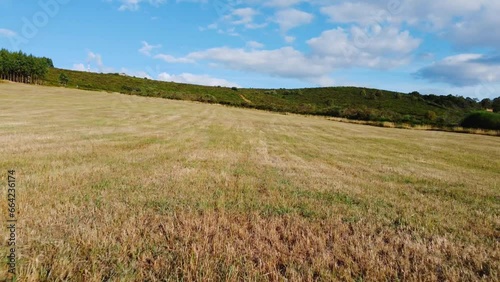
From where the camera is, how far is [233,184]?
7.46 m

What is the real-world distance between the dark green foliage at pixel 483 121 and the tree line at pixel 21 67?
137277mm

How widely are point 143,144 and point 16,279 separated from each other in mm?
10590

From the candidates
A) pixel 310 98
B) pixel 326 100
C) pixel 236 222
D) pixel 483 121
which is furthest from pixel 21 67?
pixel 236 222

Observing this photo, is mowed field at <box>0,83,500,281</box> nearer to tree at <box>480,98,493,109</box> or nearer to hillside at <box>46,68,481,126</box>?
hillside at <box>46,68,481,126</box>

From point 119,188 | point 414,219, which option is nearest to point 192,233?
point 119,188

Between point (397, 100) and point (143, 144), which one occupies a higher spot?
point (397, 100)

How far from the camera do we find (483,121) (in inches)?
1810

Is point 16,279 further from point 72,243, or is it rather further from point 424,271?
point 424,271

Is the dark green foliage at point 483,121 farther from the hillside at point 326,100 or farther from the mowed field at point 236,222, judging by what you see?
the mowed field at point 236,222

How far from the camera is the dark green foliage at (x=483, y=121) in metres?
44.0

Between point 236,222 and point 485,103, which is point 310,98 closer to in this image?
point 485,103

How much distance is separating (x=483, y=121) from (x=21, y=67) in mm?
139693

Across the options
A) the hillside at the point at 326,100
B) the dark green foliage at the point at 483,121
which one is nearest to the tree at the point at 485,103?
the hillside at the point at 326,100

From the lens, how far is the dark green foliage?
43969 mm
